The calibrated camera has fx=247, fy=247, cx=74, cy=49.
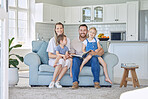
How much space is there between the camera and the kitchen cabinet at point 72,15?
8703mm

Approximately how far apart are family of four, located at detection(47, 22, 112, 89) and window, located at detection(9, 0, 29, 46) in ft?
12.4

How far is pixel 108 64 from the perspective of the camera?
412 centimetres

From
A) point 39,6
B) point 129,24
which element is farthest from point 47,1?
point 129,24

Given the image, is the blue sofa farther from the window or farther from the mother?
the window

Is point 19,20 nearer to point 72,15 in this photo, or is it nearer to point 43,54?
point 72,15

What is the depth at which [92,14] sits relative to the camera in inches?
337

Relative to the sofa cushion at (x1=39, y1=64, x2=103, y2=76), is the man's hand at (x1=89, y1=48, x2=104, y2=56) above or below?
above

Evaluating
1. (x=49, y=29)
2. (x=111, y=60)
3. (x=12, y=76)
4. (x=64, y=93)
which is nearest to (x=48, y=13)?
(x=49, y=29)

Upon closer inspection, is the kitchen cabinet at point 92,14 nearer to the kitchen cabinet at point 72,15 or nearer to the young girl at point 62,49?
the kitchen cabinet at point 72,15

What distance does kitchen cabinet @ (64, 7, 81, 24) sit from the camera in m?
8.70

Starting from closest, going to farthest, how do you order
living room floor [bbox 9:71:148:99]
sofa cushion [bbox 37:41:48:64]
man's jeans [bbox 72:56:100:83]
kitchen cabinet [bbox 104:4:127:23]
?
living room floor [bbox 9:71:148:99] → man's jeans [bbox 72:56:100:83] → sofa cushion [bbox 37:41:48:64] → kitchen cabinet [bbox 104:4:127:23]

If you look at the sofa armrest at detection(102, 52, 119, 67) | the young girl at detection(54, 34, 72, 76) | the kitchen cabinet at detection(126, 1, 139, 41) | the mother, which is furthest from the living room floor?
the kitchen cabinet at detection(126, 1, 139, 41)

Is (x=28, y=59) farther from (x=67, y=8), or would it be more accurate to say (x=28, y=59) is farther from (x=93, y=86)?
(x=67, y=8)

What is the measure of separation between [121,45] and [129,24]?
2.71 metres
